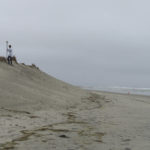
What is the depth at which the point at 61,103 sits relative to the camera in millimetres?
12883

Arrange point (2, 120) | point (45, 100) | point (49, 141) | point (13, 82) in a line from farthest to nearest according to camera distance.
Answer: point (13, 82)
point (45, 100)
point (2, 120)
point (49, 141)

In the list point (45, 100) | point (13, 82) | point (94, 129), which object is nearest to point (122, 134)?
point (94, 129)

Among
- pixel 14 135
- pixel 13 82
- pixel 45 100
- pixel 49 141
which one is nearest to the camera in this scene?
pixel 49 141

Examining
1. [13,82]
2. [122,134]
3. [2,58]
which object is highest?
[2,58]

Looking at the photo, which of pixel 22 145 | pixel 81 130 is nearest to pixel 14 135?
pixel 22 145

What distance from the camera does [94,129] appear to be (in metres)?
6.91

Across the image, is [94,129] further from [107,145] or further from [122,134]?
[107,145]

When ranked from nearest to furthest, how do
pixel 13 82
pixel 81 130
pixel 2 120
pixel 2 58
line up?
pixel 81 130 → pixel 2 120 → pixel 13 82 → pixel 2 58

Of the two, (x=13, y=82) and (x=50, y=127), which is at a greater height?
(x=13, y=82)

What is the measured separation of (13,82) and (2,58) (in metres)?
5.34

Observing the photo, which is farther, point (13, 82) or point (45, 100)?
point (13, 82)

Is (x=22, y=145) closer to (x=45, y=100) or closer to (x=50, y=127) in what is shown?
(x=50, y=127)

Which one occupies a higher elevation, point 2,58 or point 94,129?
point 2,58

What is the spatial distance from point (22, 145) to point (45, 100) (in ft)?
24.6
